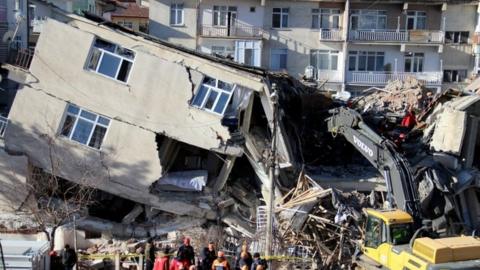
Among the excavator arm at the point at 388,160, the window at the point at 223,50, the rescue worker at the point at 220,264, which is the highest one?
the window at the point at 223,50

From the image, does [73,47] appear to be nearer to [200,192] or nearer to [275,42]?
[200,192]

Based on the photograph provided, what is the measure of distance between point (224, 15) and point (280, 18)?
3941mm

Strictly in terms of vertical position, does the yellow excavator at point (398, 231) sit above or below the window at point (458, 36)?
below

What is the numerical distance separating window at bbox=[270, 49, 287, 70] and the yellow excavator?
2206 centimetres

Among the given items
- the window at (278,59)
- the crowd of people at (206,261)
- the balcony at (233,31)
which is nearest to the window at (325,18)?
the window at (278,59)

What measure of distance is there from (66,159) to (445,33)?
31.0 m

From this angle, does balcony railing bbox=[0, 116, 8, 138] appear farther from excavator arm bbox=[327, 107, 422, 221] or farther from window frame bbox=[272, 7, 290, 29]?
window frame bbox=[272, 7, 290, 29]

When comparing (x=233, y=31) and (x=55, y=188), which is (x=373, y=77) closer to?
(x=233, y=31)

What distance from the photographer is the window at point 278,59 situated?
39.7 m

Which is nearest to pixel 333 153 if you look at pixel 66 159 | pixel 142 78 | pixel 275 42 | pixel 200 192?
pixel 200 192

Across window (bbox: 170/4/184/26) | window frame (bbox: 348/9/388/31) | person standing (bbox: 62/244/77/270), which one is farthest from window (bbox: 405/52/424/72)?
person standing (bbox: 62/244/77/270)

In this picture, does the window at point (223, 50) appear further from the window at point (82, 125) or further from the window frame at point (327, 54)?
the window at point (82, 125)

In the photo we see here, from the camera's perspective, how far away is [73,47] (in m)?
19.0

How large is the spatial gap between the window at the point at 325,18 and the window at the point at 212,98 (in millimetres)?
21978
